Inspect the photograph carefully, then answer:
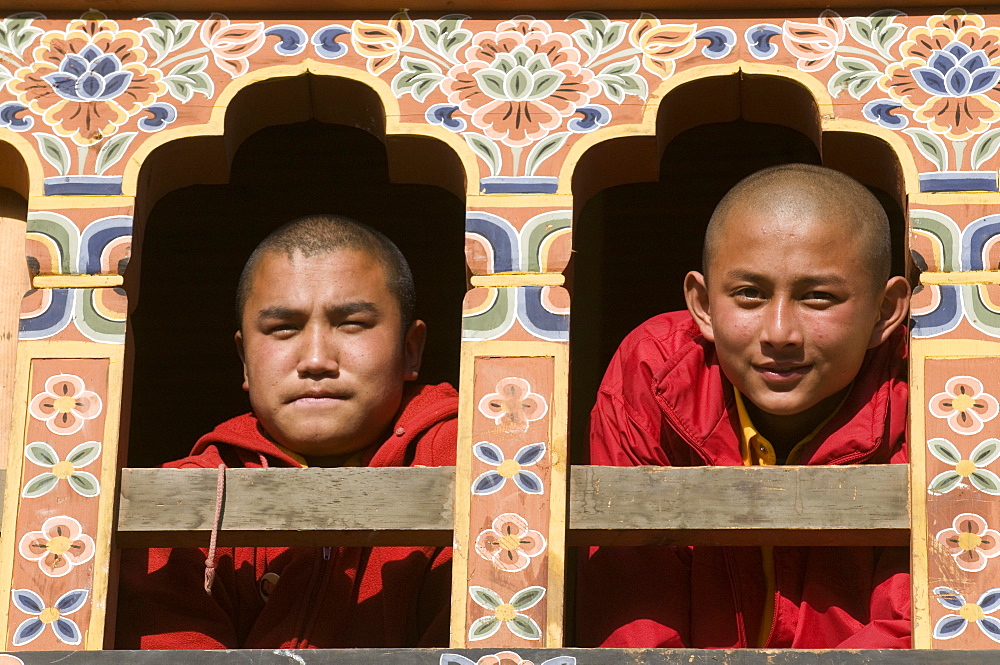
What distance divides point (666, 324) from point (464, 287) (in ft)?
5.58

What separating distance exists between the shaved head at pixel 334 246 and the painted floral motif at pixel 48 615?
116 cm

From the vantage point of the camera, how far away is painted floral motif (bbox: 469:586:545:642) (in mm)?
5316

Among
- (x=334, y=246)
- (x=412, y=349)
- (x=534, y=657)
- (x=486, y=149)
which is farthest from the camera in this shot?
(x=412, y=349)

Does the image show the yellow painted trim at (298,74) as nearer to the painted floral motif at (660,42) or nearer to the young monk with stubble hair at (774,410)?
the painted floral motif at (660,42)

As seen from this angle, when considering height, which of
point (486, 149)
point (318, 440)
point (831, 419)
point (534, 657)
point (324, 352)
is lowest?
point (534, 657)

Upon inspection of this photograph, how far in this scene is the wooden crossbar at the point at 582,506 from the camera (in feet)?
17.8

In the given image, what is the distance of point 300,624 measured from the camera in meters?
5.88

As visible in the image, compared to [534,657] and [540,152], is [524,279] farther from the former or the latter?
[534,657]

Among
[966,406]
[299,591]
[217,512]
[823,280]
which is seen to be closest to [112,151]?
[217,512]

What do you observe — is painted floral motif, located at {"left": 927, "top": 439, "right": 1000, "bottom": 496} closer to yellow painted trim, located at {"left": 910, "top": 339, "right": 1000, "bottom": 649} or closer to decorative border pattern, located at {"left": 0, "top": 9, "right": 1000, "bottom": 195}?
yellow painted trim, located at {"left": 910, "top": 339, "right": 1000, "bottom": 649}

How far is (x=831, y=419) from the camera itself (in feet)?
19.3

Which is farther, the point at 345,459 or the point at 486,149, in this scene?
the point at 345,459

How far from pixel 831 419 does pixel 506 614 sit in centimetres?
105

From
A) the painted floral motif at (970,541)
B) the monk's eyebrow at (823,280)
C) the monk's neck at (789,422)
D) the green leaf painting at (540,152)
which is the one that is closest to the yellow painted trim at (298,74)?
the green leaf painting at (540,152)
